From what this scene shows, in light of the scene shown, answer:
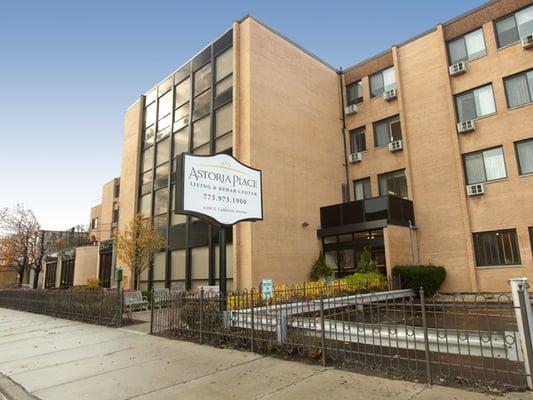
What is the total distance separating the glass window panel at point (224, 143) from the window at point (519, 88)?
13.8 meters

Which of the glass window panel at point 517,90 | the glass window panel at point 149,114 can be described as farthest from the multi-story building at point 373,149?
the glass window panel at point 149,114

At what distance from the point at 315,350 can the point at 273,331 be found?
129 cm

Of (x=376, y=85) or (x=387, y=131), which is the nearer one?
(x=387, y=131)

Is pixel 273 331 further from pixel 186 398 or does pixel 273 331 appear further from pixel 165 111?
pixel 165 111

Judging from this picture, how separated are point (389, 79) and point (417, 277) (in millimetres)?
12425

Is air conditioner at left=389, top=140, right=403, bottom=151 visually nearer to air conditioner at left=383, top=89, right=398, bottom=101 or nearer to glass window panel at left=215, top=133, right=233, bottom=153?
air conditioner at left=383, top=89, right=398, bottom=101

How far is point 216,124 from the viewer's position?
21.8 m

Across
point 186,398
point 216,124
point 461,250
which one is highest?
point 216,124

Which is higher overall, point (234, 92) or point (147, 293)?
point (234, 92)

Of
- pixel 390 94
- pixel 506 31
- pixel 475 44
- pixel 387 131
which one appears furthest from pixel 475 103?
pixel 387 131

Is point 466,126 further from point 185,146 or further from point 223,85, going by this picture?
point 185,146

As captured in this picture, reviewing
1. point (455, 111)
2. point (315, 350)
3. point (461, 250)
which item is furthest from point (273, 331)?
point (455, 111)

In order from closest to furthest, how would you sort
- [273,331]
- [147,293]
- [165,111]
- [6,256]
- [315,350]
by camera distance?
[315,350], [273,331], [147,293], [165,111], [6,256]

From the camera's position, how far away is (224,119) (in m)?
21.3
